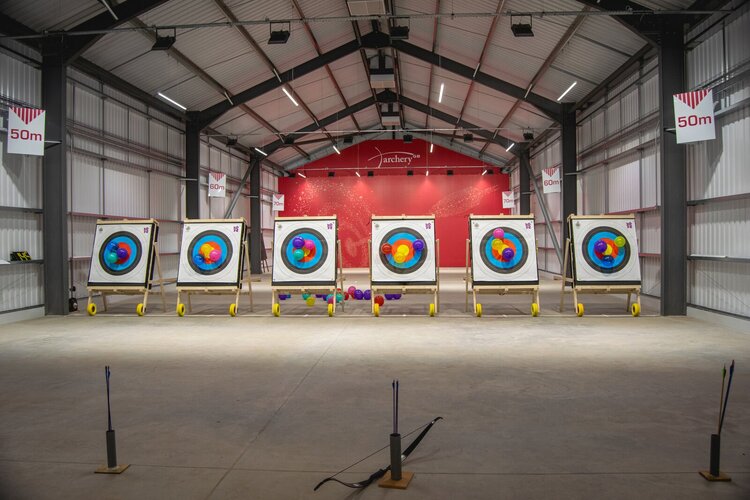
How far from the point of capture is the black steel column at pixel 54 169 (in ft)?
28.4

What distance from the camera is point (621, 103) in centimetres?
1111

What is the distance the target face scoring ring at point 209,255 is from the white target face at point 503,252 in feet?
13.7

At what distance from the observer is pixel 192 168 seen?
14.6 meters

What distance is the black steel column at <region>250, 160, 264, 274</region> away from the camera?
68.0ft

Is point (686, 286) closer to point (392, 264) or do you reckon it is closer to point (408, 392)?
point (392, 264)

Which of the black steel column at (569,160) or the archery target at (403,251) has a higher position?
the black steel column at (569,160)

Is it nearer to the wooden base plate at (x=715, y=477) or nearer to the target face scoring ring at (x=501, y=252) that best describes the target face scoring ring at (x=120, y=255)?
the target face scoring ring at (x=501, y=252)

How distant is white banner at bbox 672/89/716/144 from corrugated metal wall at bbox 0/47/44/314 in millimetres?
9845

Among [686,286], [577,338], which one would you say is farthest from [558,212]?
[577,338]

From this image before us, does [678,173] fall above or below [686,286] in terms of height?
above

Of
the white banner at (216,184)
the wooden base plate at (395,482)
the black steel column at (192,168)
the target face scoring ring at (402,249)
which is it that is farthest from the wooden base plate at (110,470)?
the white banner at (216,184)

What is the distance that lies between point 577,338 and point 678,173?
3571mm

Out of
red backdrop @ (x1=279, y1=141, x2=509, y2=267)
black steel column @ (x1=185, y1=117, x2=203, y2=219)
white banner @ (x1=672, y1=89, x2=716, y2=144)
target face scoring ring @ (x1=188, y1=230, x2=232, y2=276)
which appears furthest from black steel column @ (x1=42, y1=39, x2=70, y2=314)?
red backdrop @ (x1=279, y1=141, x2=509, y2=267)

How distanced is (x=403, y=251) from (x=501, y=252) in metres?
1.61
